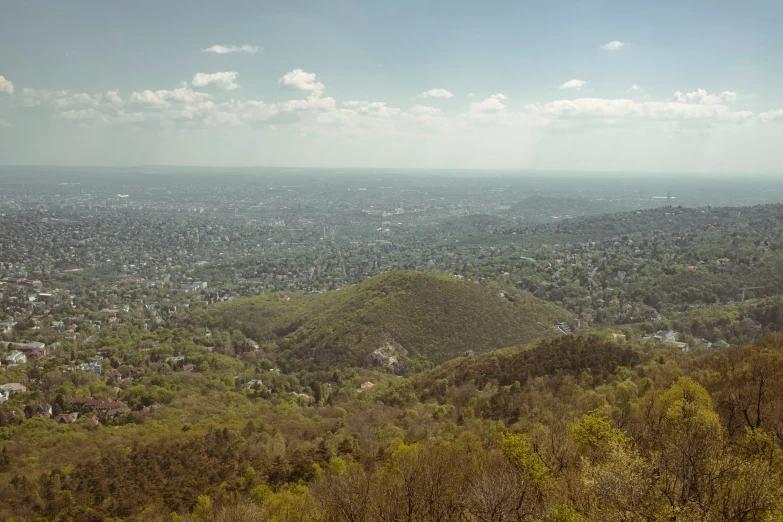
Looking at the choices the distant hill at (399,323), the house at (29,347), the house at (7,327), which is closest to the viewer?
the distant hill at (399,323)

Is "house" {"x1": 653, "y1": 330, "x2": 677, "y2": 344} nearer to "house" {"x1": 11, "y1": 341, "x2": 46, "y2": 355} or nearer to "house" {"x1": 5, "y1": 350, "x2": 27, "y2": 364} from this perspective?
"house" {"x1": 5, "y1": 350, "x2": 27, "y2": 364}

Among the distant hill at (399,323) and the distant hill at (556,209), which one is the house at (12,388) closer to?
the distant hill at (399,323)

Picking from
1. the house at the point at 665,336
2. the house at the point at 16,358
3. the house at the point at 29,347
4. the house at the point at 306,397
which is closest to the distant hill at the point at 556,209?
the house at the point at 665,336

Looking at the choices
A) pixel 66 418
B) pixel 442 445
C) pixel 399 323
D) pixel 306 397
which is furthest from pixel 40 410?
pixel 399 323

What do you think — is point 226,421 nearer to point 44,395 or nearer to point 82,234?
point 44,395

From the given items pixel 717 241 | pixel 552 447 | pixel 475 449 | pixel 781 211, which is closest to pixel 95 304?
pixel 475 449

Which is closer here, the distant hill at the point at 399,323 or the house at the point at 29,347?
the distant hill at the point at 399,323
